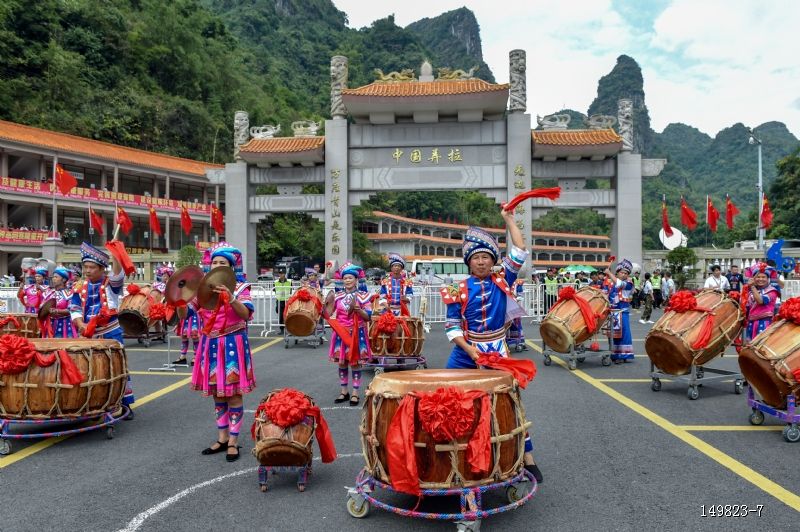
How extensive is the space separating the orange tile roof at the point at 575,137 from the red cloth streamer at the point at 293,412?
1743 cm

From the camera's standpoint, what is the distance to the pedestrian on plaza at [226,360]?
4930 mm

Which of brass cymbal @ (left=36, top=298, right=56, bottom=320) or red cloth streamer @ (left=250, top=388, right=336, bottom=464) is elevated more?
brass cymbal @ (left=36, top=298, right=56, bottom=320)

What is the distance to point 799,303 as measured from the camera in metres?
5.76

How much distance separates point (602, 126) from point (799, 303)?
55.2ft

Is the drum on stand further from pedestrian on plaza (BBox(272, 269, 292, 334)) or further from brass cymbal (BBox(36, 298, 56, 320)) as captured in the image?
pedestrian on plaza (BBox(272, 269, 292, 334))

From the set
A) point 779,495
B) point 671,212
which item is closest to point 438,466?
point 779,495

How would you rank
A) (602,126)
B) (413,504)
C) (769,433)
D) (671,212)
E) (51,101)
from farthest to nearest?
(671,212)
(51,101)
(602,126)
(769,433)
(413,504)

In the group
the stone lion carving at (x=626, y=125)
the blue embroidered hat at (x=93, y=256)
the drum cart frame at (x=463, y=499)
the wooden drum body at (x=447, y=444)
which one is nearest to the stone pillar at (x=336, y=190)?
the stone lion carving at (x=626, y=125)

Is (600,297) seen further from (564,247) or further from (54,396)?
(564,247)

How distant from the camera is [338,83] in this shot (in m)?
21.5

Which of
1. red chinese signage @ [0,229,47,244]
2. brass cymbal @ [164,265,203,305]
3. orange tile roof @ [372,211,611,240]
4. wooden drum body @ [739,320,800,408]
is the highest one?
orange tile roof @ [372,211,611,240]

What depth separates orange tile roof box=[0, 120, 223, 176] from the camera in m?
29.8

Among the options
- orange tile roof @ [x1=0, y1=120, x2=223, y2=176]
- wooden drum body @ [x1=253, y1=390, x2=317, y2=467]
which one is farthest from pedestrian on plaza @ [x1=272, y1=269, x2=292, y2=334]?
orange tile roof @ [x1=0, y1=120, x2=223, y2=176]

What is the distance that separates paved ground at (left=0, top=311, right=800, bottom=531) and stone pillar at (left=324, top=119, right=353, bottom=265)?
1420 cm
